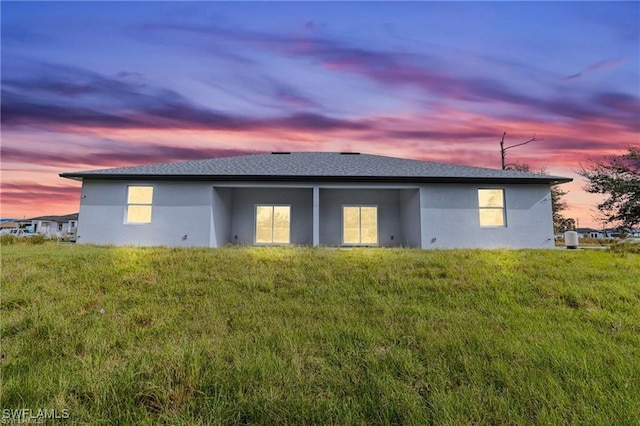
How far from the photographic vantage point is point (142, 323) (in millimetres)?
4562

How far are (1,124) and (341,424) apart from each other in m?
16.9

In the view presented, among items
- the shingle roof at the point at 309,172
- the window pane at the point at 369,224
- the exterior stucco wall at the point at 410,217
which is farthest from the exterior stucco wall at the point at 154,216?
the exterior stucco wall at the point at 410,217

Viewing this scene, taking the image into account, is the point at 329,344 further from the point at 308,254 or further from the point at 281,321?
the point at 308,254

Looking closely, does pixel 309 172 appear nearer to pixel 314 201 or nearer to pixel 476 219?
pixel 314 201

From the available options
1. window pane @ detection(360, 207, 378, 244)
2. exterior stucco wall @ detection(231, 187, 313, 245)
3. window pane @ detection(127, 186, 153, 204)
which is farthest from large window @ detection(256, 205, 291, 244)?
window pane @ detection(127, 186, 153, 204)

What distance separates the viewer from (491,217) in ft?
44.3

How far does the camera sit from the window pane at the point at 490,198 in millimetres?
13531

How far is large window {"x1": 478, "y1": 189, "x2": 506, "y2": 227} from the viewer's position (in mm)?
13469

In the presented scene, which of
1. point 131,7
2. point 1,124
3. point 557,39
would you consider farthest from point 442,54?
point 1,124

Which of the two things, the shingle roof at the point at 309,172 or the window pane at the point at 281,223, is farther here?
the window pane at the point at 281,223

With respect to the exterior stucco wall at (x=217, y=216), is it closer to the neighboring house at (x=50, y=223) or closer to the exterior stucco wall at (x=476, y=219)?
the exterior stucco wall at (x=476, y=219)

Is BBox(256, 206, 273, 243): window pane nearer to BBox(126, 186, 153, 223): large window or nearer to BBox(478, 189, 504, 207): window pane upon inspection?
BBox(126, 186, 153, 223): large window

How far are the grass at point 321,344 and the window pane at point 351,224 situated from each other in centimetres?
820

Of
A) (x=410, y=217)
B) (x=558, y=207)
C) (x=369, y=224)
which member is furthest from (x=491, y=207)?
(x=558, y=207)
